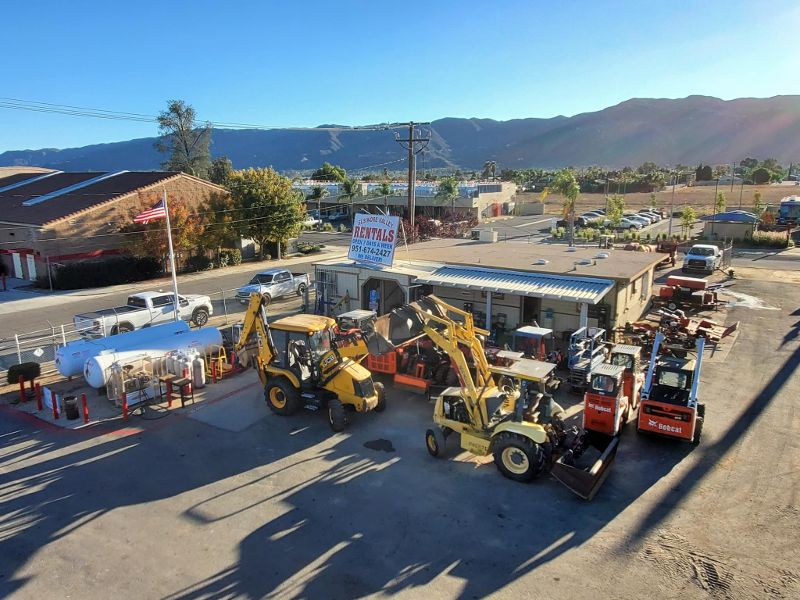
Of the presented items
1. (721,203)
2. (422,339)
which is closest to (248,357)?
(422,339)

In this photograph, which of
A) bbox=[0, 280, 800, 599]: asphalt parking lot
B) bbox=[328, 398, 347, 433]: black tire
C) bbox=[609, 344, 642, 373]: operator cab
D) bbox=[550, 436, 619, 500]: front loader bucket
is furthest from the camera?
bbox=[609, 344, 642, 373]: operator cab

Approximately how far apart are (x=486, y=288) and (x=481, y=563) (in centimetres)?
1239

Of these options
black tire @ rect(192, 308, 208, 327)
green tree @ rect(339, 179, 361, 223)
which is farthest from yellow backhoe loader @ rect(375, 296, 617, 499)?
green tree @ rect(339, 179, 361, 223)

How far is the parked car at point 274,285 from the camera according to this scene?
2865 cm

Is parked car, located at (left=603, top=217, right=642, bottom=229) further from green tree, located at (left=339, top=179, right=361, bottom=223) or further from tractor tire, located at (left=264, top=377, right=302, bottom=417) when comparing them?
tractor tire, located at (left=264, top=377, right=302, bottom=417)

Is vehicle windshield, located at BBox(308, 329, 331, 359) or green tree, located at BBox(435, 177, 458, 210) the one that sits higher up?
green tree, located at BBox(435, 177, 458, 210)

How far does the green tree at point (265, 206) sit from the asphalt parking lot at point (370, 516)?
92.5 ft

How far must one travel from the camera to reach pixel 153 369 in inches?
646

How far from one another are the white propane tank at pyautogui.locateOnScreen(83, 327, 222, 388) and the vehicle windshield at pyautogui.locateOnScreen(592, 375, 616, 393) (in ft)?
38.0

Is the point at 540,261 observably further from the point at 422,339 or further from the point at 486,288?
the point at 422,339

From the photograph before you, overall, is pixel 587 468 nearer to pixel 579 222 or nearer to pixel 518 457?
pixel 518 457

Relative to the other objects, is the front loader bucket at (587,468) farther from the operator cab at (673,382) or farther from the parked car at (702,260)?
the parked car at (702,260)

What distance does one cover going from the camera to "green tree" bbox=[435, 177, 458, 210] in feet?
218

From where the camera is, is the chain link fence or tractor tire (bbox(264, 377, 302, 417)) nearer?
tractor tire (bbox(264, 377, 302, 417))
